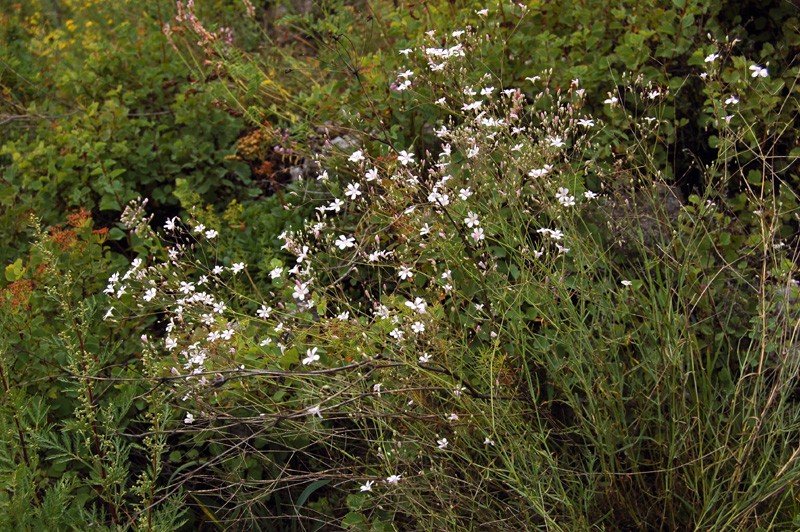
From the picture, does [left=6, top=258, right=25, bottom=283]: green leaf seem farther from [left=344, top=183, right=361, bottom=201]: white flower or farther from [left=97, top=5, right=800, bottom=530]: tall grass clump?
[left=344, top=183, right=361, bottom=201]: white flower

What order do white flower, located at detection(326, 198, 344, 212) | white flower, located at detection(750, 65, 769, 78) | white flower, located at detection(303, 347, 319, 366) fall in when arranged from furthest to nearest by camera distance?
1. white flower, located at detection(326, 198, 344, 212)
2. white flower, located at detection(750, 65, 769, 78)
3. white flower, located at detection(303, 347, 319, 366)

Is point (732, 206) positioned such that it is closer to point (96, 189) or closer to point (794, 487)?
point (794, 487)

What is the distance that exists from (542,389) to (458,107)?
1.50m

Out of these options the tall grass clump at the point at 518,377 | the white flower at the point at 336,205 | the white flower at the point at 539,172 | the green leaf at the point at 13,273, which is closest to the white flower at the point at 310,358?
the tall grass clump at the point at 518,377

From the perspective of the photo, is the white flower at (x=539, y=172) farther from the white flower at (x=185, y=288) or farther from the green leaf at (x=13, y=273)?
the green leaf at (x=13, y=273)

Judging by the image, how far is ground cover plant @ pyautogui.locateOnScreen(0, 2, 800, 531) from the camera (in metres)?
2.13

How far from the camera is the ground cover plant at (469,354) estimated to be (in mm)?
2129

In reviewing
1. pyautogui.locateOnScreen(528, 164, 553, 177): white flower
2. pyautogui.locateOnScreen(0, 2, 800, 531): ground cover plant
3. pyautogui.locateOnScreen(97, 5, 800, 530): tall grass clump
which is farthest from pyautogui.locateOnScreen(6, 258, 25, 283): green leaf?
pyautogui.locateOnScreen(528, 164, 553, 177): white flower

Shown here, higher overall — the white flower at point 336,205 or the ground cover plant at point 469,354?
the white flower at point 336,205

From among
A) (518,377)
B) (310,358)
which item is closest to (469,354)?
(518,377)

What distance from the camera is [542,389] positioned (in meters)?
2.56

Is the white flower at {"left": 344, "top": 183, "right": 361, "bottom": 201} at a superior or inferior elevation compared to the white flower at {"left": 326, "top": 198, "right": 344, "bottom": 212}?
superior

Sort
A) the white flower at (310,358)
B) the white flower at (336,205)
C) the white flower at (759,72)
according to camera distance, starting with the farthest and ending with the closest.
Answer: the white flower at (336,205), the white flower at (759,72), the white flower at (310,358)

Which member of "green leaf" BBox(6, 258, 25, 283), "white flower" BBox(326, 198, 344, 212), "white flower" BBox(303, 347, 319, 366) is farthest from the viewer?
"green leaf" BBox(6, 258, 25, 283)
